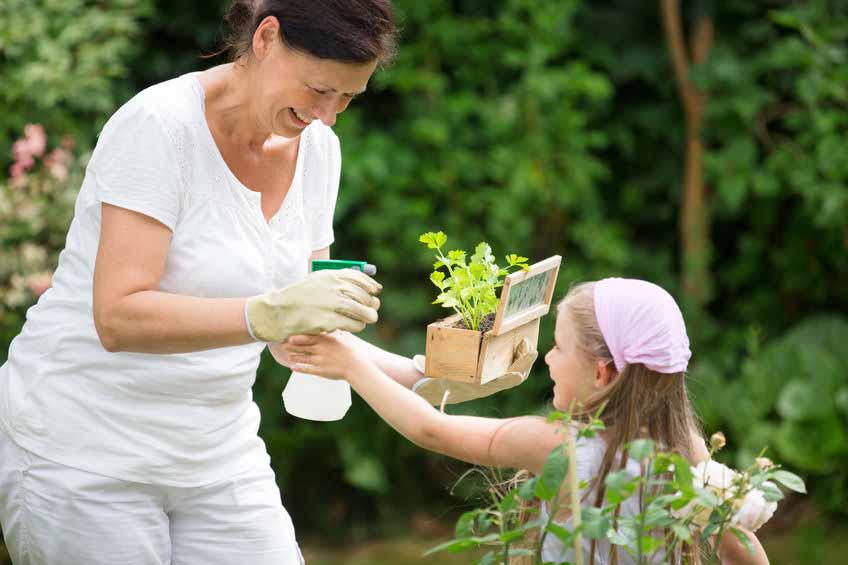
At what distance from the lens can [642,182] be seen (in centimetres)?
524

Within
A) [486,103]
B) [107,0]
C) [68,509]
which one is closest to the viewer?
[68,509]

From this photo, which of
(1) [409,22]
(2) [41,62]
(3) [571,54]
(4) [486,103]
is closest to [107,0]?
(2) [41,62]

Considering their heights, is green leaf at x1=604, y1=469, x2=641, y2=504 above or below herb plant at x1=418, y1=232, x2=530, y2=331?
below

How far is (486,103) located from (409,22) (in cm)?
49

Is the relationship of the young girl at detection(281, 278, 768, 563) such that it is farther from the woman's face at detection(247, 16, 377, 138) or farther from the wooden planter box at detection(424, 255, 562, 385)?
the woman's face at detection(247, 16, 377, 138)

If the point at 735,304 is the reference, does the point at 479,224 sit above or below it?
above

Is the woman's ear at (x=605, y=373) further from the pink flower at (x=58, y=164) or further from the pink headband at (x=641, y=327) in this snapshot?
the pink flower at (x=58, y=164)

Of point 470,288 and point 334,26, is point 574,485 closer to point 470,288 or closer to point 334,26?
point 470,288

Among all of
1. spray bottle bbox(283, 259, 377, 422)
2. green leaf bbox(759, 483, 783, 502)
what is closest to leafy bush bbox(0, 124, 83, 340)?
spray bottle bbox(283, 259, 377, 422)

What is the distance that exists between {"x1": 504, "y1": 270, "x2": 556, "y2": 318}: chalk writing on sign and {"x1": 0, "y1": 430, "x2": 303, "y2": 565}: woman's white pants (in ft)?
2.06

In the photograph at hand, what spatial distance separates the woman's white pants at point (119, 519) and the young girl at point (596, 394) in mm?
342

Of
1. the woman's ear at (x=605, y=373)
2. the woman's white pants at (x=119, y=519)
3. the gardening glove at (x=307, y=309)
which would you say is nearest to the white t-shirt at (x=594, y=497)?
the woman's ear at (x=605, y=373)

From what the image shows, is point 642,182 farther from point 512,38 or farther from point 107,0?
point 107,0

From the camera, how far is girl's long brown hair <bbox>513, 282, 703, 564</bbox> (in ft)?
6.54
